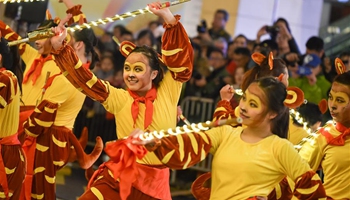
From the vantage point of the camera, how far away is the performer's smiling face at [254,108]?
154 inches

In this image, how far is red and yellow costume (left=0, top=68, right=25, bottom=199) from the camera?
4852mm

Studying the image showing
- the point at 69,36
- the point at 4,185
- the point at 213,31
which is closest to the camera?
the point at 4,185

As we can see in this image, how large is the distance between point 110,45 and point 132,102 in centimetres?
433

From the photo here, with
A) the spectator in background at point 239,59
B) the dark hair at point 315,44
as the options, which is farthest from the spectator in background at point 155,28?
the dark hair at point 315,44

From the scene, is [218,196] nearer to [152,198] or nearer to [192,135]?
[192,135]

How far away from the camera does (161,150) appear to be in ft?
12.3

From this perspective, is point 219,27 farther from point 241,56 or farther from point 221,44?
point 241,56

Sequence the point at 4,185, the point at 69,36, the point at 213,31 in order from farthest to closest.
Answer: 1. the point at 213,31
2. the point at 69,36
3. the point at 4,185

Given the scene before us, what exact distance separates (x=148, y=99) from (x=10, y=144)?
2.81 feet

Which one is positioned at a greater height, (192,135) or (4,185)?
(192,135)

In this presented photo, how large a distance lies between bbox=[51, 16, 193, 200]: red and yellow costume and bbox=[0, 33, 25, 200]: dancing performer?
1.16 ft

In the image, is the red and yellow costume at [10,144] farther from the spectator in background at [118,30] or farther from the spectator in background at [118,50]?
the spectator in background at [118,30]

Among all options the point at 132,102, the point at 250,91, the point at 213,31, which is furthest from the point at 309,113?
the point at 213,31

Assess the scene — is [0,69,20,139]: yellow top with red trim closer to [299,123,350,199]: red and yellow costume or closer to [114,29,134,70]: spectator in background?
[299,123,350,199]: red and yellow costume
